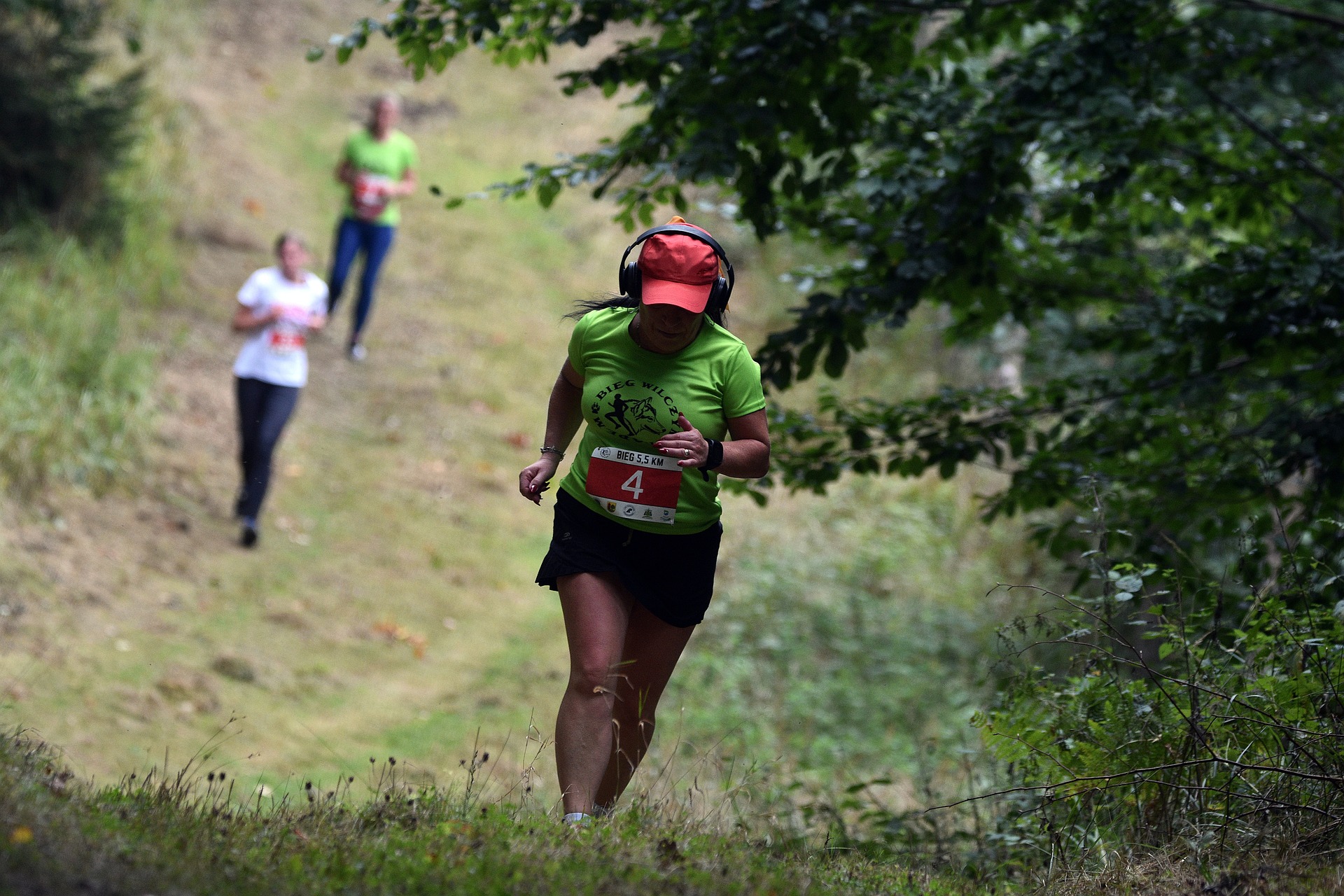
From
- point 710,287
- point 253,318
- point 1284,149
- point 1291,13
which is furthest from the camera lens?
point 253,318

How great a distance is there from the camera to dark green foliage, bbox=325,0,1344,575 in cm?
529

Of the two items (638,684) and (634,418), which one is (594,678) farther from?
(634,418)

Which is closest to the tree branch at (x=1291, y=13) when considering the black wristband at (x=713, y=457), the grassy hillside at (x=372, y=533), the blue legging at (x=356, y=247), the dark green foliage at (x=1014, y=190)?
the dark green foliage at (x=1014, y=190)

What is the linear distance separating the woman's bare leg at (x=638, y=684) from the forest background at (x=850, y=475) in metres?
0.18

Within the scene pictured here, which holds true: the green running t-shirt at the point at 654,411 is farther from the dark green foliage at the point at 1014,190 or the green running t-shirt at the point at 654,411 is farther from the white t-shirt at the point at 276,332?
the white t-shirt at the point at 276,332

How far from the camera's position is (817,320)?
561cm

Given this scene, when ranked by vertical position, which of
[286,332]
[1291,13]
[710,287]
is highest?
[1291,13]

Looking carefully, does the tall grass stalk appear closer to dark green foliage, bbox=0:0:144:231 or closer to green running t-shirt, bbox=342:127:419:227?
dark green foliage, bbox=0:0:144:231

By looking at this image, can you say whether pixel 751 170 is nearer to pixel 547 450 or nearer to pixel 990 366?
pixel 547 450

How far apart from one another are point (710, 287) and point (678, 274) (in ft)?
0.37

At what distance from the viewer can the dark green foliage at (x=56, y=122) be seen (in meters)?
11.2

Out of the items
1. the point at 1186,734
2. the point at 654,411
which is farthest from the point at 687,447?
the point at 1186,734

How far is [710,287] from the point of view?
356 cm

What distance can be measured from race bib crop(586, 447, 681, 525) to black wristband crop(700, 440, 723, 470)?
161 millimetres
